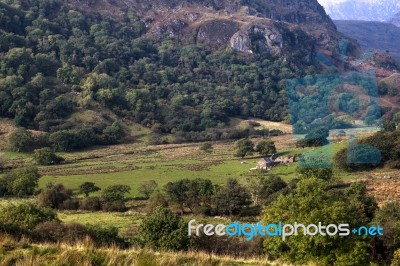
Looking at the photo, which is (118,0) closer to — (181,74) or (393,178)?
(181,74)

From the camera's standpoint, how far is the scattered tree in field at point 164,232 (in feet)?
73.0

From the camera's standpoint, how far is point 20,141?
71.1 m

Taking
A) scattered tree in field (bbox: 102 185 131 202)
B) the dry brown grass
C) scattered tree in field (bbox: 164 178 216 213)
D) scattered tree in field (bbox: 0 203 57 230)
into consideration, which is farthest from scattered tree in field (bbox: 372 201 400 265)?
scattered tree in field (bbox: 102 185 131 202)

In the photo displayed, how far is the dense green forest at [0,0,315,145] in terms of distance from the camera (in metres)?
96.9

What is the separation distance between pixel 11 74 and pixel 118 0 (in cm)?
9397

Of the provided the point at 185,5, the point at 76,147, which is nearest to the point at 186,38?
the point at 185,5

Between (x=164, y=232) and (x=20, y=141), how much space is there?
56507 millimetres

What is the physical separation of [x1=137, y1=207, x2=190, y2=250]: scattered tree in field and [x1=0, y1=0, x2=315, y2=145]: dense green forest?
66766 millimetres

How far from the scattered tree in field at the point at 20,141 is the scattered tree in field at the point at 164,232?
55.0m

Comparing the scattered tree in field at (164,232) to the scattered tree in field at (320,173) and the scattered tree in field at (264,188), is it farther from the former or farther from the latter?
the scattered tree in field at (320,173)

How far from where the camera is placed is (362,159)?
50969mm

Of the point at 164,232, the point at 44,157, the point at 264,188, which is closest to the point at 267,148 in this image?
the point at 264,188

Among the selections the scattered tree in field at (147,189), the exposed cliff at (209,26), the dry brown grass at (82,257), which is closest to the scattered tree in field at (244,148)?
the scattered tree in field at (147,189)

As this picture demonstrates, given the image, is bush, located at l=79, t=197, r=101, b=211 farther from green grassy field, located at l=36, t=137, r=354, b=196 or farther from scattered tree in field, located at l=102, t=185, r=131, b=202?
green grassy field, located at l=36, t=137, r=354, b=196
